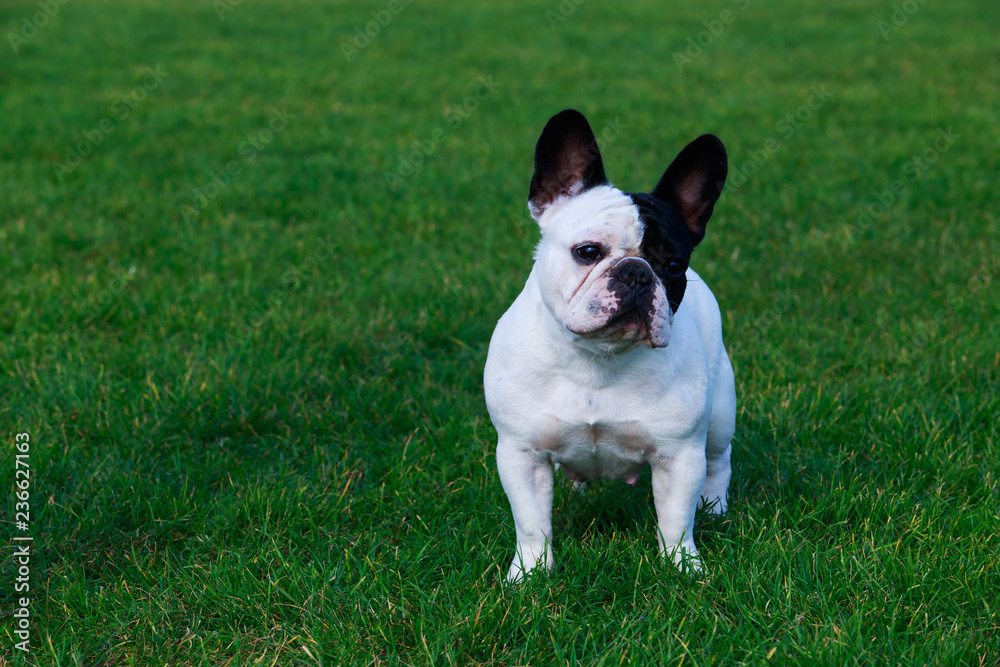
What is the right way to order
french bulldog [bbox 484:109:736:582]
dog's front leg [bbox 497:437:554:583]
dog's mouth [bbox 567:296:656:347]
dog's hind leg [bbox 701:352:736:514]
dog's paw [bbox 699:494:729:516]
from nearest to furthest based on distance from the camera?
dog's mouth [bbox 567:296:656:347] → french bulldog [bbox 484:109:736:582] → dog's front leg [bbox 497:437:554:583] → dog's hind leg [bbox 701:352:736:514] → dog's paw [bbox 699:494:729:516]

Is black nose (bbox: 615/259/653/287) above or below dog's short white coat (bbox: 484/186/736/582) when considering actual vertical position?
above

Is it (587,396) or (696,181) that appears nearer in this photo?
(587,396)

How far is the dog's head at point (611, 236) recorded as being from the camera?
2646mm

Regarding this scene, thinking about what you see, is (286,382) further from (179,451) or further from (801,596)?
(801,596)

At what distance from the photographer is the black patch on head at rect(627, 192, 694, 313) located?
2760 mm

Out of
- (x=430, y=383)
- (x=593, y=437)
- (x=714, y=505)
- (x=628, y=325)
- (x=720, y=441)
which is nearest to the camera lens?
(x=628, y=325)

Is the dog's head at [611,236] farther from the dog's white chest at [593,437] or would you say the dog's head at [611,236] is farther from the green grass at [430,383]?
the green grass at [430,383]

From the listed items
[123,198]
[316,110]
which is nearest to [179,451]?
[123,198]

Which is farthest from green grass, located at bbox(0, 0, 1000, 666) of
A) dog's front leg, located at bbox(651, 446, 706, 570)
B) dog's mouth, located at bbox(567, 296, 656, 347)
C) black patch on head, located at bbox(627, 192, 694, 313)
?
black patch on head, located at bbox(627, 192, 694, 313)

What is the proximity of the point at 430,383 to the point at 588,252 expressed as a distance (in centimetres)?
184

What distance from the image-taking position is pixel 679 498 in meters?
2.92

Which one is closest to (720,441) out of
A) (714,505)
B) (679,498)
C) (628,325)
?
(714,505)

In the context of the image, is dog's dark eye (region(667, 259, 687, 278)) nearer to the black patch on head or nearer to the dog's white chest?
the black patch on head

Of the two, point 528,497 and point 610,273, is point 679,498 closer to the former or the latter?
point 528,497
